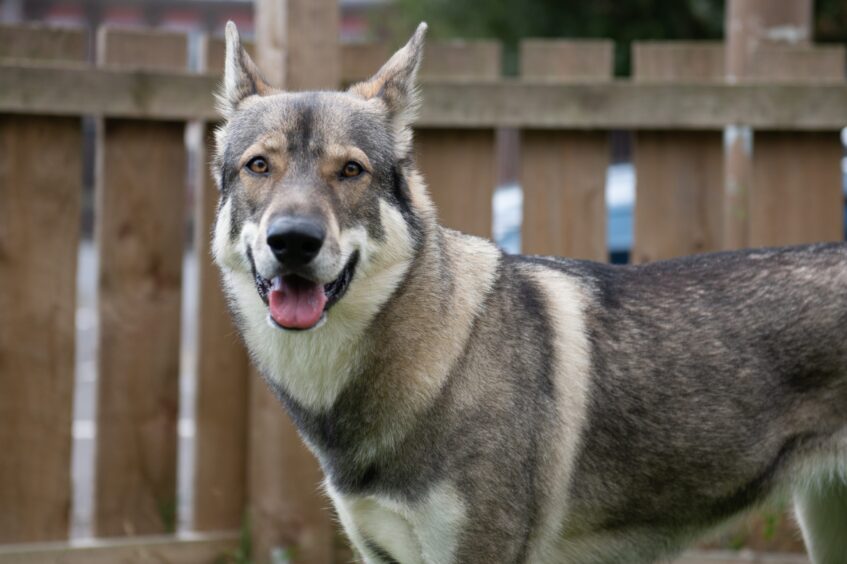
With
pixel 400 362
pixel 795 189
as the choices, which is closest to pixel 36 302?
pixel 400 362

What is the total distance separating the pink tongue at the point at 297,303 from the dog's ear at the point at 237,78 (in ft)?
2.54

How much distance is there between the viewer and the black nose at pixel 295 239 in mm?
2938

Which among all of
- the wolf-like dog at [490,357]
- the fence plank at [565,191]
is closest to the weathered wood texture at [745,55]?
the fence plank at [565,191]

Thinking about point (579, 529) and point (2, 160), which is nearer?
point (579, 529)

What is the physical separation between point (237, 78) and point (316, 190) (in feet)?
2.27

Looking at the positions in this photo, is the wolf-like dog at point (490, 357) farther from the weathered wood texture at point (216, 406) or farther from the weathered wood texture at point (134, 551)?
the weathered wood texture at point (134, 551)

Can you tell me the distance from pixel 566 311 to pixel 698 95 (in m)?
1.45

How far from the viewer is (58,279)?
4324 mm

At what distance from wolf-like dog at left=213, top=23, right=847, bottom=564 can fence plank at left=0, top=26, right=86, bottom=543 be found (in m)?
1.04

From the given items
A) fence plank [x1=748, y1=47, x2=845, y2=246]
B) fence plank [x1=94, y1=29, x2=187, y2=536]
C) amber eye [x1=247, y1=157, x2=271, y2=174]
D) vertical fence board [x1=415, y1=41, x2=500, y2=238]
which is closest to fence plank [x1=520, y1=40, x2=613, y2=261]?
vertical fence board [x1=415, y1=41, x2=500, y2=238]

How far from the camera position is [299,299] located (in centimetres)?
308

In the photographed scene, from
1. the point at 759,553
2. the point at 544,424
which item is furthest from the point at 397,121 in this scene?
the point at 759,553

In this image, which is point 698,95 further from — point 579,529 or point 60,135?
point 60,135

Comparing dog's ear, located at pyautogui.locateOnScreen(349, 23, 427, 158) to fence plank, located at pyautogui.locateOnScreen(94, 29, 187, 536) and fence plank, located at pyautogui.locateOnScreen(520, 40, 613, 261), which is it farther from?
fence plank, located at pyautogui.locateOnScreen(94, 29, 187, 536)
